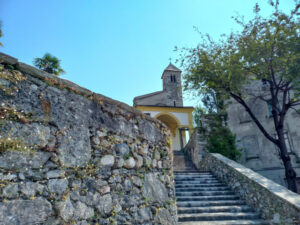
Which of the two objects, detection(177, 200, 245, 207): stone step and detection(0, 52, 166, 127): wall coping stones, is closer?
detection(0, 52, 166, 127): wall coping stones

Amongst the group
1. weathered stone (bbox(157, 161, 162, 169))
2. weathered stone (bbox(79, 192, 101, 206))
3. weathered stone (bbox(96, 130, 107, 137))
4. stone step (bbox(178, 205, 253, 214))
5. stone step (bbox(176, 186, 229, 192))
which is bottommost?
stone step (bbox(178, 205, 253, 214))

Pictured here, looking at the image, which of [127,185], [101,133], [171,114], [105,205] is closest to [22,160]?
[101,133]

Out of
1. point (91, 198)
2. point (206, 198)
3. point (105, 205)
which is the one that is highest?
point (91, 198)

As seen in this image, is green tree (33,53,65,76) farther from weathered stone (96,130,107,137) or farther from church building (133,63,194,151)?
church building (133,63,194,151)

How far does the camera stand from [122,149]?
3180 millimetres

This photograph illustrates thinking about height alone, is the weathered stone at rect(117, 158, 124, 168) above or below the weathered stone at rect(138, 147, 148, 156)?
below

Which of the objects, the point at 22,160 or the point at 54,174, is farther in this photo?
the point at 54,174

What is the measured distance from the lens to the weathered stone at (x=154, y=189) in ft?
11.4

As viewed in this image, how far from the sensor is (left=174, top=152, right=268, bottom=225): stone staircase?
4.95 metres

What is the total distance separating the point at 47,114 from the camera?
232 centimetres

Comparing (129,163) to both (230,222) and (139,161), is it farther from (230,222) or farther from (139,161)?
(230,222)

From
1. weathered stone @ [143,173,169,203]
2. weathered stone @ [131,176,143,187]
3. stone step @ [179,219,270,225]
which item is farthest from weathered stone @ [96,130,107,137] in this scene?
stone step @ [179,219,270,225]

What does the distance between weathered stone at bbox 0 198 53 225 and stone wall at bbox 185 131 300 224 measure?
14.3 ft

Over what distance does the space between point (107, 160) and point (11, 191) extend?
1.17 meters
